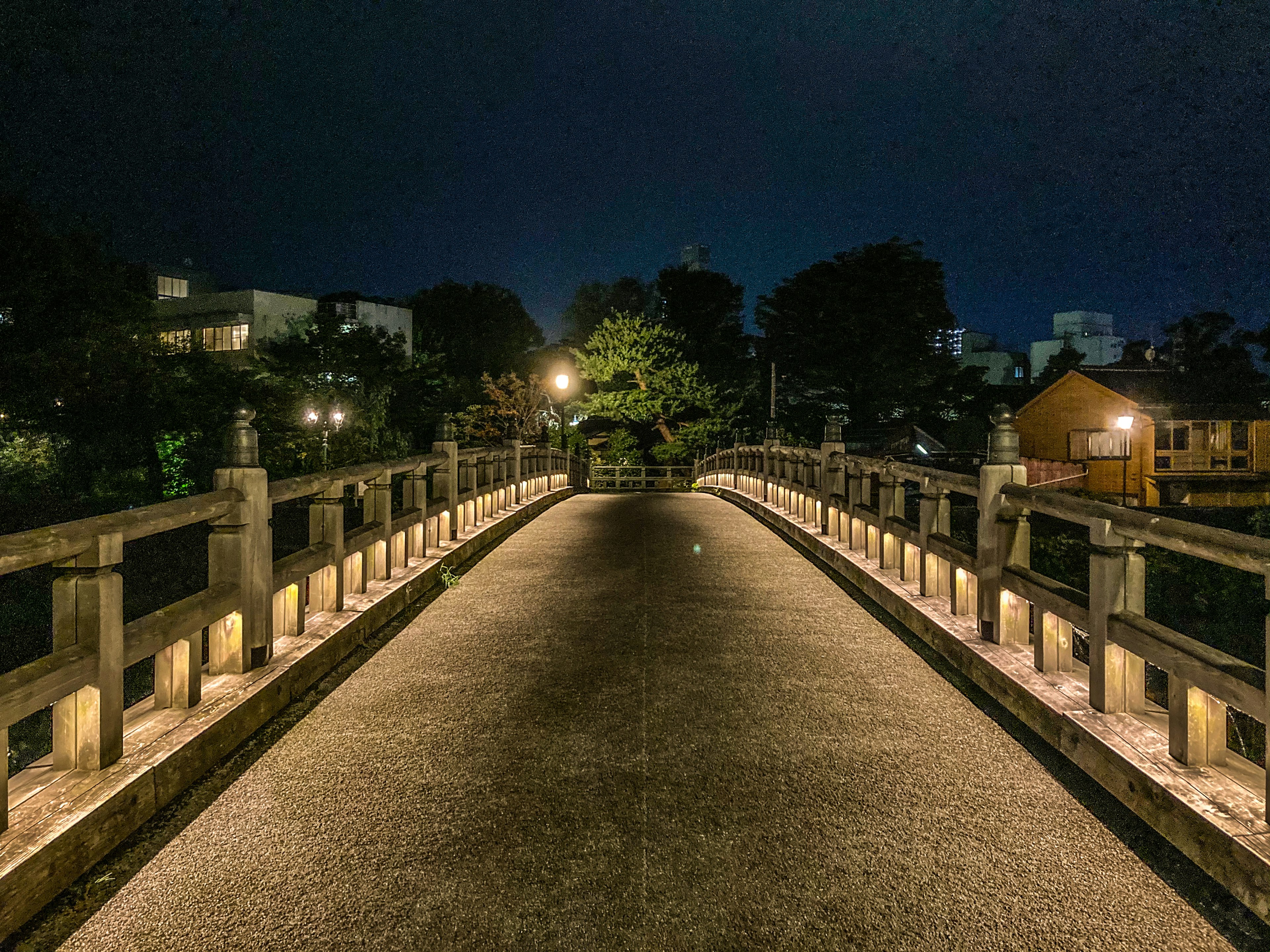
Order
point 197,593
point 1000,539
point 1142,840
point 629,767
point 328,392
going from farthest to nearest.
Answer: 1. point 328,392
2. point 1000,539
3. point 197,593
4. point 629,767
5. point 1142,840

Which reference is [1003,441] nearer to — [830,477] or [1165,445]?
[830,477]

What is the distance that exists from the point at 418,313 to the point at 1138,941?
5838 cm

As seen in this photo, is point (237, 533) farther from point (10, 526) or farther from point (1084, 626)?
point (10, 526)

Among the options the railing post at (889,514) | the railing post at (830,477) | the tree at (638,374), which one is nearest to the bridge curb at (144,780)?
the railing post at (889,514)

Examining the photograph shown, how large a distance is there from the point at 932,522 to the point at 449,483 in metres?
5.13

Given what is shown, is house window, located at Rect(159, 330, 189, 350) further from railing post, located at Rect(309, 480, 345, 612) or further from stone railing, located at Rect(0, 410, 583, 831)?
railing post, located at Rect(309, 480, 345, 612)

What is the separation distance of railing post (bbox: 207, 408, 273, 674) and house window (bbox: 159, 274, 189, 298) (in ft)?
159

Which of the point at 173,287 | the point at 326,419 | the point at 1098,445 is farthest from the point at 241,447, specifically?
the point at 173,287

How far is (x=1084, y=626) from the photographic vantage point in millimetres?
3922

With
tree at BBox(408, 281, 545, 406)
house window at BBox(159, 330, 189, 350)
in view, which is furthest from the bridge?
tree at BBox(408, 281, 545, 406)

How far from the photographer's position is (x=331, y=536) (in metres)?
5.57

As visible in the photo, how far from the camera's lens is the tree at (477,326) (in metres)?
54.0

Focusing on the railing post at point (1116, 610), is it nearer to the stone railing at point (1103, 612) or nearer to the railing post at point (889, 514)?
the stone railing at point (1103, 612)

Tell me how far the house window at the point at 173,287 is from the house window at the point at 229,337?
35.4ft
